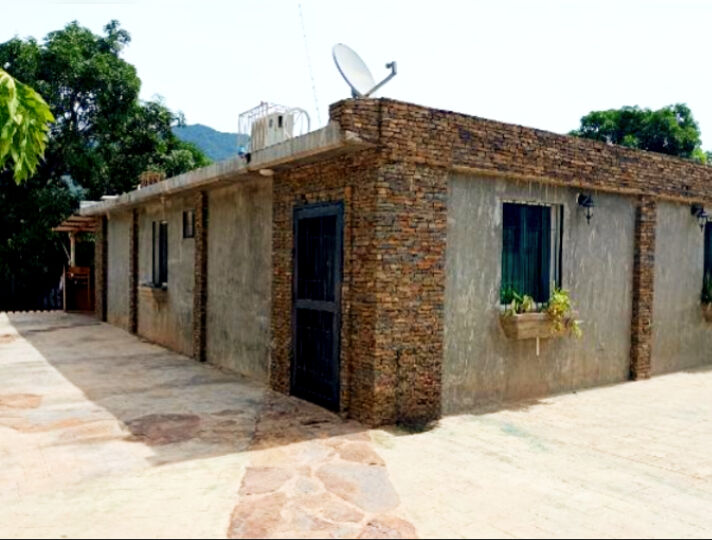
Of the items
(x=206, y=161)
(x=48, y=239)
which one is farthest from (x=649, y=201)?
(x=206, y=161)

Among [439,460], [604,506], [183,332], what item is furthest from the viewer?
[183,332]

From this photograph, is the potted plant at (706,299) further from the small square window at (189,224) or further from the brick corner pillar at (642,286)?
the small square window at (189,224)

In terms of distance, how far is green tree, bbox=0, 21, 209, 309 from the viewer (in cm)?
2162

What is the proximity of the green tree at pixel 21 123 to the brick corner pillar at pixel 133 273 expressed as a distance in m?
11.2

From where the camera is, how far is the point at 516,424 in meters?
6.80

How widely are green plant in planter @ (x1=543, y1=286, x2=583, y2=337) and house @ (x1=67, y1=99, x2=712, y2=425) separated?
25 centimetres

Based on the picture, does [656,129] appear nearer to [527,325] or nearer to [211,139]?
[527,325]

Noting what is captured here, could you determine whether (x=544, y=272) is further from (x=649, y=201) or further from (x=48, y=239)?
(x=48, y=239)

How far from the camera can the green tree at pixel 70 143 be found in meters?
21.6

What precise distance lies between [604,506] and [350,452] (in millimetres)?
2235

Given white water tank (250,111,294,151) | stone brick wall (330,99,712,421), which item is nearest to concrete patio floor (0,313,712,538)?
stone brick wall (330,99,712,421)

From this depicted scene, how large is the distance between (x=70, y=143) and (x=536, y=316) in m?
20.6

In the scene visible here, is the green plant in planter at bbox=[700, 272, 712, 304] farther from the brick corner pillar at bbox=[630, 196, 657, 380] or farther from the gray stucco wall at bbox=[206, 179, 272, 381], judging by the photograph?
the gray stucco wall at bbox=[206, 179, 272, 381]

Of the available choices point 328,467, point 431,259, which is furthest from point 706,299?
point 328,467
